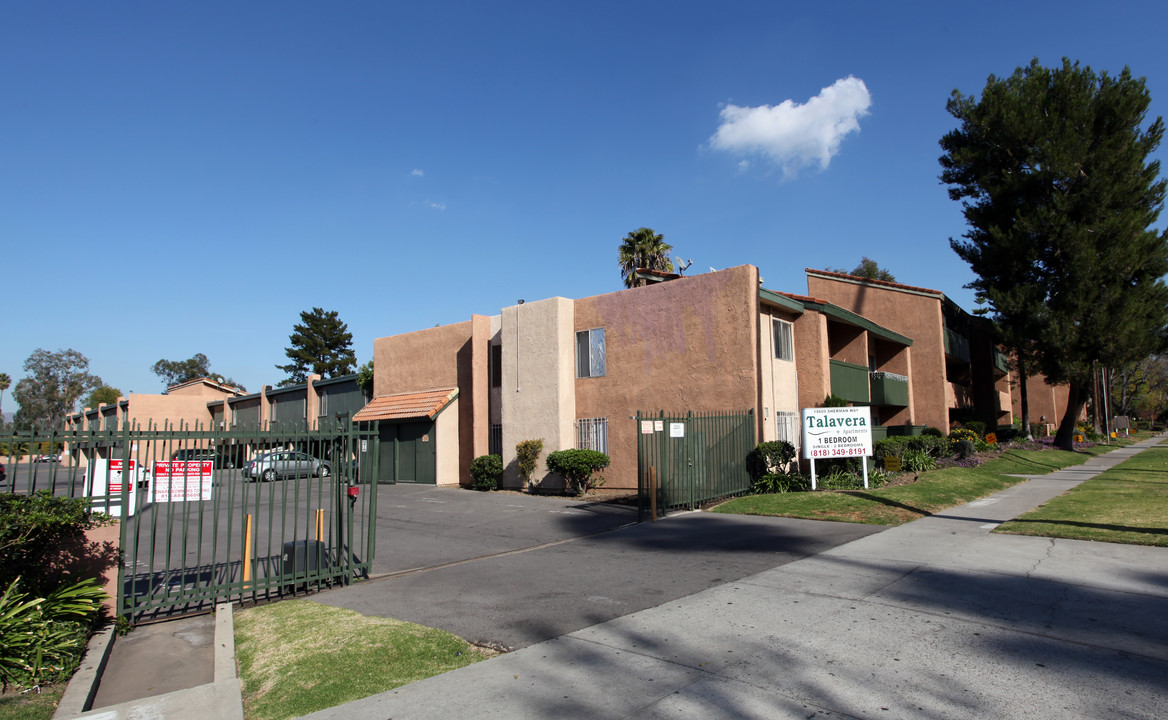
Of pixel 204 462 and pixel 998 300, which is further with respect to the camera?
pixel 998 300

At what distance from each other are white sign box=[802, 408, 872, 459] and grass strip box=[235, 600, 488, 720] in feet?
38.3

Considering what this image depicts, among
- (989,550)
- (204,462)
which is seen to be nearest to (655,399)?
(989,550)

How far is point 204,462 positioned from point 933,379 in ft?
89.3

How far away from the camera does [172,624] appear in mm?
7621

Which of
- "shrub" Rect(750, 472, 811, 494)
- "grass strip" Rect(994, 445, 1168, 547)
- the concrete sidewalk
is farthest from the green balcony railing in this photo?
the concrete sidewalk

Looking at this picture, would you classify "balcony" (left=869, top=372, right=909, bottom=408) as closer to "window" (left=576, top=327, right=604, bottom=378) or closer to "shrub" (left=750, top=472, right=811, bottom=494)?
"shrub" (left=750, top=472, right=811, bottom=494)

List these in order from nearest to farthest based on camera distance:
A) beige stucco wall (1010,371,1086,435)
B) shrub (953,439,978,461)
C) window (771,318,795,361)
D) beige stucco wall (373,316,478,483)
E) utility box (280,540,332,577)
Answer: utility box (280,540,332,577) → window (771,318,795,361) → shrub (953,439,978,461) → beige stucco wall (373,316,478,483) → beige stucco wall (1010,371,1086,435)

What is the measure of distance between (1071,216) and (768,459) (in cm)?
2073

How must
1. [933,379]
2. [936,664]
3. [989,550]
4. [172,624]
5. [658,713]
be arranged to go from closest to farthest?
[658,713] → [936,664] → [172,624] → [989,550] → [933,379]

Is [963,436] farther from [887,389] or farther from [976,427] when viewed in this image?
[976,427]

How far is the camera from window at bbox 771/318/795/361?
63.5ft

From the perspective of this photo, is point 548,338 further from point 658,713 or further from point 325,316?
point 325,316

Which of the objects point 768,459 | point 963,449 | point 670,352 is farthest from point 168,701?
point 963,449

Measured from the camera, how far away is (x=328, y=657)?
5973mm
